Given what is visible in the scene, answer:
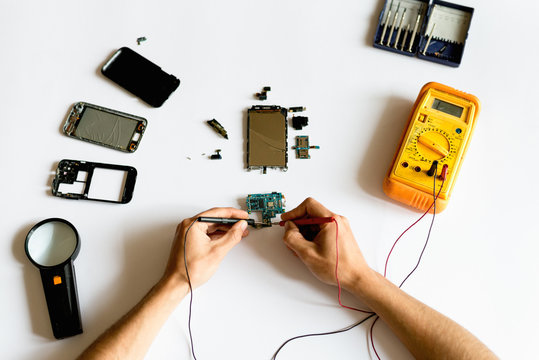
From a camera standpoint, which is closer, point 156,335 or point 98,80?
point 156,335

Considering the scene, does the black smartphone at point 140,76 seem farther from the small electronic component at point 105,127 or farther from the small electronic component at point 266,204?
the small electronic component at point 266,204

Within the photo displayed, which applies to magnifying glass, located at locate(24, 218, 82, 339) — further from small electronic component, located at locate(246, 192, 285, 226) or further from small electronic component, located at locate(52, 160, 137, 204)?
small electronic component, located at locate(246, 192, 285, 226)

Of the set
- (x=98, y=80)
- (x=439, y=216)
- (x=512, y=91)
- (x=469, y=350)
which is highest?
(x=512, y=91)

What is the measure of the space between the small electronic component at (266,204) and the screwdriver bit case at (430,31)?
34.4 inches

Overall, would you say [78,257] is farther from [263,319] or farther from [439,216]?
[439,216]

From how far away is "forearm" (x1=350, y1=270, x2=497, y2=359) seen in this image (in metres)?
1.20

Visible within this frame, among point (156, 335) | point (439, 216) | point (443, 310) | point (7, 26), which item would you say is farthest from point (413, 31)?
point (7, 26)

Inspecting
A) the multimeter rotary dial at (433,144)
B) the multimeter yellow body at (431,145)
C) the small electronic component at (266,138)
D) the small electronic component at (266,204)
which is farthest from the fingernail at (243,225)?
the multimeter rotary dial at (433,144)

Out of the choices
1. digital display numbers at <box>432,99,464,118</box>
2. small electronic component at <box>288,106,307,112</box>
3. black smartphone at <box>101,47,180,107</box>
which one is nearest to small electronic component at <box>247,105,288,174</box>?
small electronic component at <box>288,106,307,112</box>

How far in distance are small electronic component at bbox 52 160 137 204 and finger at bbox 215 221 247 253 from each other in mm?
440

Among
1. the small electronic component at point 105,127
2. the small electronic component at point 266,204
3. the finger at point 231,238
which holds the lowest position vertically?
the finger at point 231,238

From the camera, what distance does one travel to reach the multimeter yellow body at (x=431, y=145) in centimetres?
142

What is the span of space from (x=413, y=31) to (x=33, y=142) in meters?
1.76

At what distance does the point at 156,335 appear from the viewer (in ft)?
4.16
